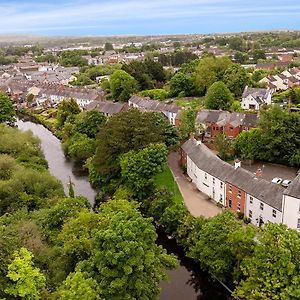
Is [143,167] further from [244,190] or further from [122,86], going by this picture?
[122,86]

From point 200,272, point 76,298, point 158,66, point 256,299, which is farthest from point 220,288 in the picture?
point 158,66

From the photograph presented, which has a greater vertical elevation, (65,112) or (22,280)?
(22,280)

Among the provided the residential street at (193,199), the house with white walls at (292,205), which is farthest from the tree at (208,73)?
the house with white walls at (292,205)

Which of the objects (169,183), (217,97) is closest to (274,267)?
(169,183)

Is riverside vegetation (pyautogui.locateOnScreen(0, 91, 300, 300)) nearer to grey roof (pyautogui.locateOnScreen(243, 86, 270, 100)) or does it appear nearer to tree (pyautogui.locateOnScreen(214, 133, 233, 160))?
tree (pyautogui.locateOnScreen(214, 133, 233, 160))

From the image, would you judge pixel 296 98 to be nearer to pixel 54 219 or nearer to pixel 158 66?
pixel 158 66

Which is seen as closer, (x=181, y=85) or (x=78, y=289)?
(x=78, y=289)
